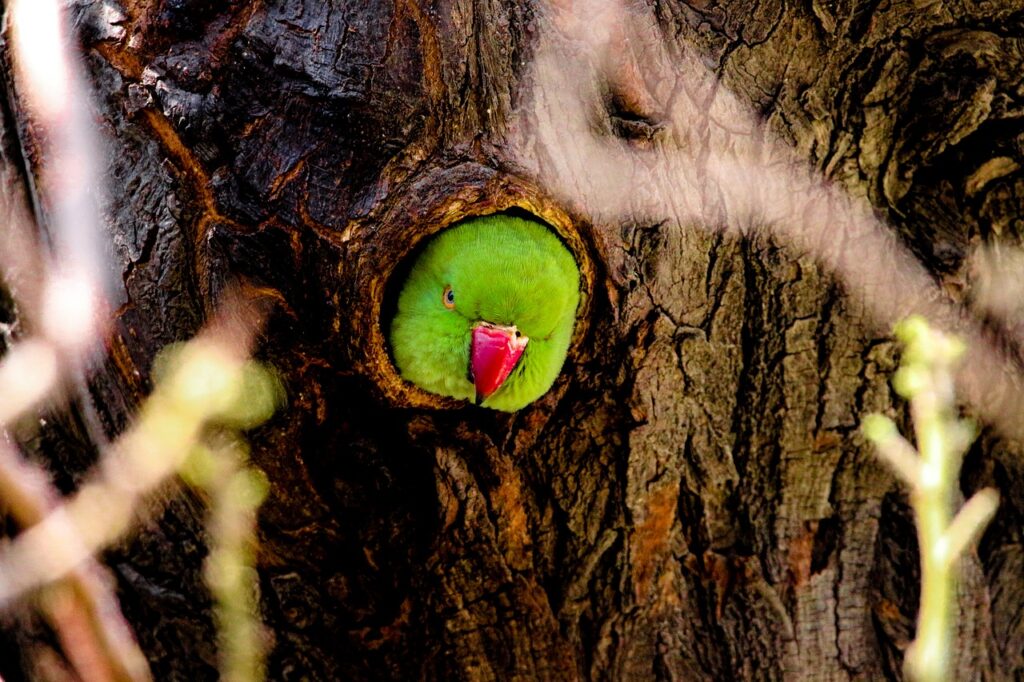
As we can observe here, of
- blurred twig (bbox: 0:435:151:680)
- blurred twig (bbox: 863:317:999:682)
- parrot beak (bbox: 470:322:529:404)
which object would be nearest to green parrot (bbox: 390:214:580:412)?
parrot beak (bbox: 470:322:529:404)

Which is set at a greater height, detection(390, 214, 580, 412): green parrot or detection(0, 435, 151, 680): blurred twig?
detection(390, 214, 580, 412): green parrot

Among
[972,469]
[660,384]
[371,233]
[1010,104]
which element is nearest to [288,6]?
[371,233]

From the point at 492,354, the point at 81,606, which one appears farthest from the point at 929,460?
the point at 81,606

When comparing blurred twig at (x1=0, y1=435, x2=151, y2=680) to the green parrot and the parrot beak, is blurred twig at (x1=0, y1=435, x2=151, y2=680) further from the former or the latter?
the parrot beak

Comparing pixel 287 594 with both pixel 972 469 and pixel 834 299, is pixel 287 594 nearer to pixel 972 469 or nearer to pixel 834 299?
pixel 834 299

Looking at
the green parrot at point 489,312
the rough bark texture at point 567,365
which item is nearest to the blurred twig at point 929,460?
the rough bark texture at point 567,365

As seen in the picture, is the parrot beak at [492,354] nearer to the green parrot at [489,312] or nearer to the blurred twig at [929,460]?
the green parrot at [489,312]
